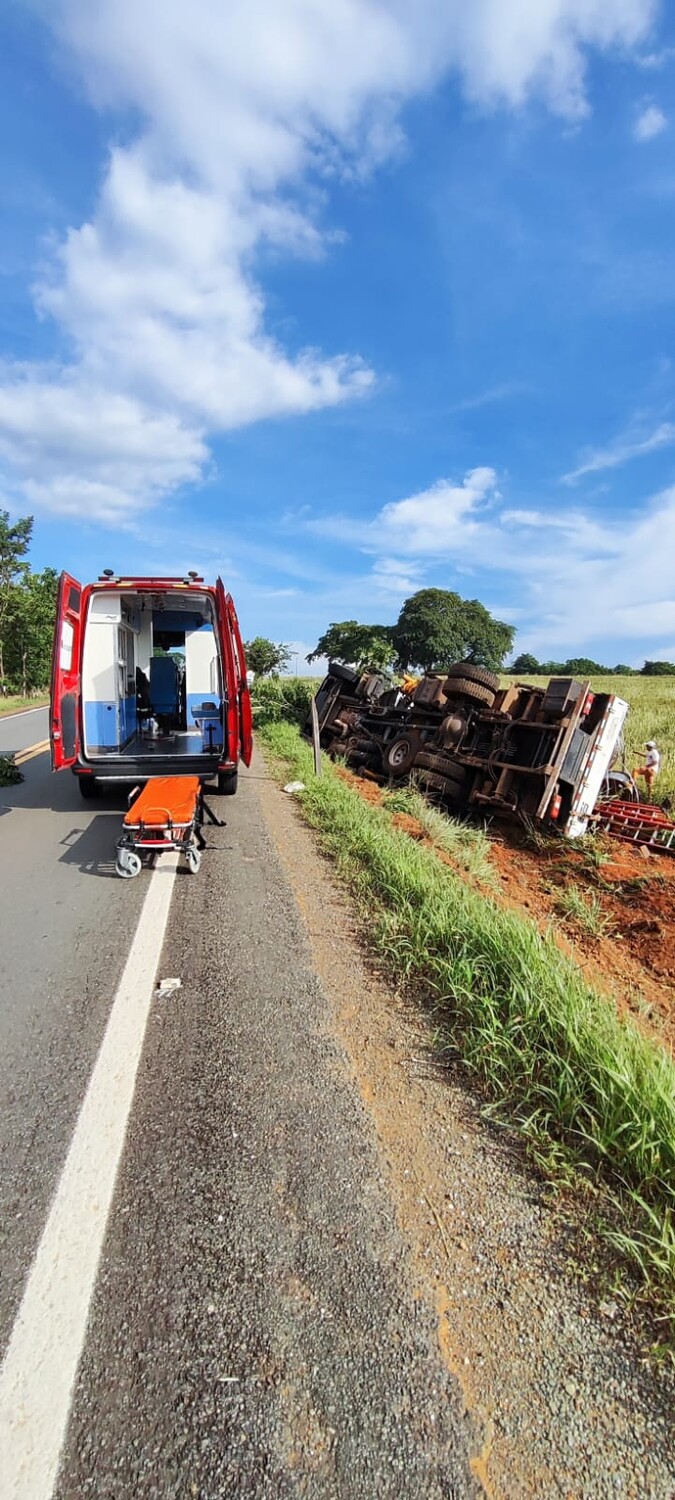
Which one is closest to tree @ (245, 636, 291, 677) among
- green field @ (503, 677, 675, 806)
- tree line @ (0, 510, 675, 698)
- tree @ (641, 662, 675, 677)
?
tree line @ (0, 510, 675, 698)

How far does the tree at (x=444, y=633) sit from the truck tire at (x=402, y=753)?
4798cm

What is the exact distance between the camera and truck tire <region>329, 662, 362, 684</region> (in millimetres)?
13383

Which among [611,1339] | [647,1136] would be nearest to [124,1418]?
[611,1339]

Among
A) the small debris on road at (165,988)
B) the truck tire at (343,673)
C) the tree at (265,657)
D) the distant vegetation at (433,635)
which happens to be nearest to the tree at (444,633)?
the distant vegetation at (433,635)

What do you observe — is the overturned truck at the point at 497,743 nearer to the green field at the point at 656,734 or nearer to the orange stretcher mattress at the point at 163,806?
the green field at the point at 656,734

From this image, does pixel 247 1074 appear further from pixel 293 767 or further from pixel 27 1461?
pixel 293 767

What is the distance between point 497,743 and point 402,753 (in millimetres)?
2337

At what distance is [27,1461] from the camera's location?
49.5 inches

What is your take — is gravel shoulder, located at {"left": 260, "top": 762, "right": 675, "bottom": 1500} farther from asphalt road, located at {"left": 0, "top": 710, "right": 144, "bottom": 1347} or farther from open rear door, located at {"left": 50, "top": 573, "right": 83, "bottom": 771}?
open rear door, located at {"left": 50, "top": 573, "right": 83, "bottom": 771}

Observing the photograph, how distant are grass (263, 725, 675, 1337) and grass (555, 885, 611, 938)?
55.8 inches

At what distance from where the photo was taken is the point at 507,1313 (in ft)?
5.18

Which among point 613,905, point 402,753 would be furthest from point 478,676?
point 613,905

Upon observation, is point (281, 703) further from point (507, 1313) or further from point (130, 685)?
point (507, 1313)

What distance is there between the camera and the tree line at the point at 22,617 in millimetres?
30641
